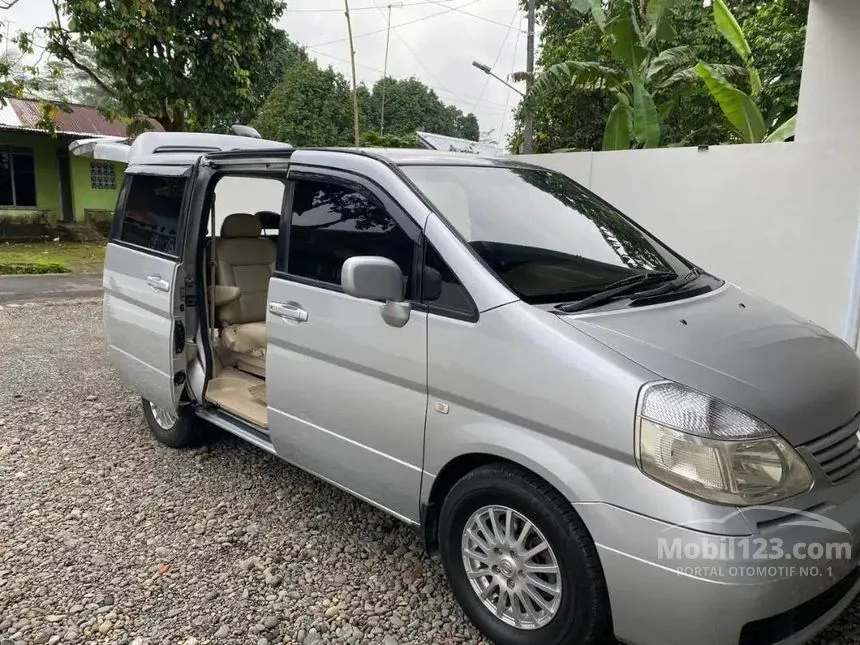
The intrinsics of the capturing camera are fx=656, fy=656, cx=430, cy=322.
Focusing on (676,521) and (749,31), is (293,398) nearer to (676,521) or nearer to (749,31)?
(676,521)

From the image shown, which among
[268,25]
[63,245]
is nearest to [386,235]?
[268,25]

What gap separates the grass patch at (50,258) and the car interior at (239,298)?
10.3 metres

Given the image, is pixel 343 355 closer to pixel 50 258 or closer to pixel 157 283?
pixel 157 283

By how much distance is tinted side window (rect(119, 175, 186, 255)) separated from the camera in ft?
13.8

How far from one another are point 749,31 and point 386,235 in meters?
11.3

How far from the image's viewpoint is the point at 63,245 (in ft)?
60.0

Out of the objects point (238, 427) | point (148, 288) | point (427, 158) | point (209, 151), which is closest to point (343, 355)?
point (427, 158)

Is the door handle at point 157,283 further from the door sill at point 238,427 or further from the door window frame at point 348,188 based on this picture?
the door window frame at point 348,188

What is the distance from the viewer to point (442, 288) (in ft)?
8.83

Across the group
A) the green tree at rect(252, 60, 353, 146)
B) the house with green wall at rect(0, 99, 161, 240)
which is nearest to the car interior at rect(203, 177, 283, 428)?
the house with green wall at rect(0, 99, 161, 240)

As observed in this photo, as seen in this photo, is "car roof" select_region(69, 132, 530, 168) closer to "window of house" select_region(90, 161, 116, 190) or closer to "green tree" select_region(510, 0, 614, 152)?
"green tree" select_region(510, 0, 614, 152)

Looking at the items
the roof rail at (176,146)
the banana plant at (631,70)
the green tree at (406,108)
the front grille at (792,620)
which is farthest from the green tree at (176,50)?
the green tree at (406,108)

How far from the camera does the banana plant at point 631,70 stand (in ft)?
27.7

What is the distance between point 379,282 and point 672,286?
1343 mm
